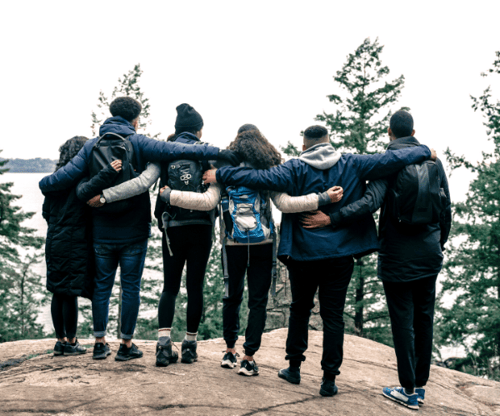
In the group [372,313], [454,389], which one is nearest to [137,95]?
[372,313]

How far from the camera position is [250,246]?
11.9 feet

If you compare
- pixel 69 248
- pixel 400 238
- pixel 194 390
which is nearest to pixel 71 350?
pixel 69 248

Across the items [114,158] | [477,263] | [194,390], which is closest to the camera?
[194,390]

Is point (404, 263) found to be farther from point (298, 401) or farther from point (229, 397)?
point (229, 397)

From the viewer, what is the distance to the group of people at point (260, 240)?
3.53 meters

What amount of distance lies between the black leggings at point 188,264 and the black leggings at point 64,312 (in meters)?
1.02

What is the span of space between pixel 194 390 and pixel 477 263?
12423 mm

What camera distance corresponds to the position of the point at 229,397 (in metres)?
3.13

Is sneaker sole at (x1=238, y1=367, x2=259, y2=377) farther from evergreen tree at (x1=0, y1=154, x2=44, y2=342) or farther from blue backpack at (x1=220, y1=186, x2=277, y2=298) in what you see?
evergreen tree at (x1=0, y1=154, x2=44, y2=342)

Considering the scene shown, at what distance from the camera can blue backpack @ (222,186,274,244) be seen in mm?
3564

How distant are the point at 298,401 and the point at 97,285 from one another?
2067 mm

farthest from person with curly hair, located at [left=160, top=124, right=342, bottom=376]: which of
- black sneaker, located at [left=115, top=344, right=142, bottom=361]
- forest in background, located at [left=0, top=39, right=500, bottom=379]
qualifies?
forest in background, located at [left=0, top=39, right=500, bottom=379]

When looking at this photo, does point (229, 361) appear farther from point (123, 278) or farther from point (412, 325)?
point (412, 325)

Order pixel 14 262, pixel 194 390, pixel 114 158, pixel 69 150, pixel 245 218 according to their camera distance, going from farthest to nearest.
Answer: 1. pixel 14 262
2. pixel 69 150
3. pixel 114 158
4. pixel 245 218
5. pixel 194 390
